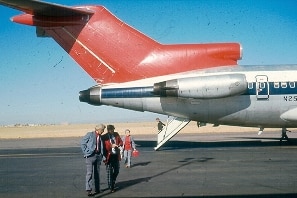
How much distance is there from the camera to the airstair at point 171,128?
17.8m

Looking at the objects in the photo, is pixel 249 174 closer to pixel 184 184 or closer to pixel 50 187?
pixel 184 184

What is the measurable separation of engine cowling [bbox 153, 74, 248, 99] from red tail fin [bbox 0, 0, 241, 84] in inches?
55.2

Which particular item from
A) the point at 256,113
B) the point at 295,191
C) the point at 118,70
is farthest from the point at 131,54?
the point at 295,191

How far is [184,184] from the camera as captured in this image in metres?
9.20

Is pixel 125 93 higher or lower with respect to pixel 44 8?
lower

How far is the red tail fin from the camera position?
17875 mm

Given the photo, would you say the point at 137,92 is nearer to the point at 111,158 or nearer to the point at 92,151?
the point at 111,158

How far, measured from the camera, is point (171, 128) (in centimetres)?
1800

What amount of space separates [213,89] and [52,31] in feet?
27.8

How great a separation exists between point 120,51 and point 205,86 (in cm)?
473

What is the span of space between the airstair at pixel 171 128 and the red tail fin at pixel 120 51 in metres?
2.55

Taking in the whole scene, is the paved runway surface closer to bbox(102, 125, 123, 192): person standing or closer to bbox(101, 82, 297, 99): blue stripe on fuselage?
bbox(102, 125, 123, 192): person standing

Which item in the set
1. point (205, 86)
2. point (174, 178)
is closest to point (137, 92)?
point (205, 86)

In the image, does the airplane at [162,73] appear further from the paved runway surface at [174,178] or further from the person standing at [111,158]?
the person standing at [111,158]
